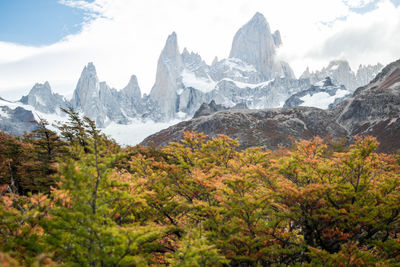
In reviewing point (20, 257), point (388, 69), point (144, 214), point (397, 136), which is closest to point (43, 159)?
point (144, 214)

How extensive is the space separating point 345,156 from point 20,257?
1274 cm

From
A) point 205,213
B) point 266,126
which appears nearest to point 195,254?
point 205,213

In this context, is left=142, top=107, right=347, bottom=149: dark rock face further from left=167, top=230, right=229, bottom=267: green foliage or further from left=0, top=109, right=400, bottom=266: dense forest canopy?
left=167, top=230, right=229, bottom=267: green foliage

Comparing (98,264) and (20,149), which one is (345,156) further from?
(20,149)

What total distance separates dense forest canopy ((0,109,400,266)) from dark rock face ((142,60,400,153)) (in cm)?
6577

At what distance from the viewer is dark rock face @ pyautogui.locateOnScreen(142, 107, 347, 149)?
9100 centimetres

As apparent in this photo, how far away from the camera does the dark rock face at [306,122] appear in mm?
82625

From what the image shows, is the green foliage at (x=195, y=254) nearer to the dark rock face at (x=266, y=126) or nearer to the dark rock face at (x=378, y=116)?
the dark rock face at (x=378, y=116)

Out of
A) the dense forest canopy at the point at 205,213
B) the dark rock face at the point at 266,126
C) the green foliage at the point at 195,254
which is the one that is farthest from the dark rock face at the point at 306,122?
the green foliage at the point at 195,254

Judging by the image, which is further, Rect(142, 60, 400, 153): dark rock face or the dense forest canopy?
Rect(142, 60, 400, 153): dark rock face

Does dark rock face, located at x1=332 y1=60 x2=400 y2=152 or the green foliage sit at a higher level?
dark rock face, located at x1=332 y1=60 x2=400 y2=152

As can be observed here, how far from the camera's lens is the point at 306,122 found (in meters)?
102

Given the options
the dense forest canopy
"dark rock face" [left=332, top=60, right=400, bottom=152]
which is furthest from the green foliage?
"dark rock face" [left=332, top=60, right=400, bottom=152]

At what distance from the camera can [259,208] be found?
10352 mm
